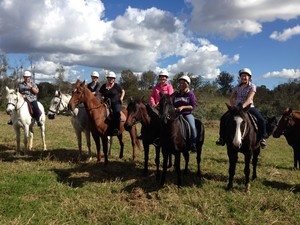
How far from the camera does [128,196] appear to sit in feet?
24.0

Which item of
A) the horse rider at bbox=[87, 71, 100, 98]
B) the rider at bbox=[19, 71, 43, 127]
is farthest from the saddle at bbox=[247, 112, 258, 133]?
the rider at bbox=[19, 71, 43, 127]

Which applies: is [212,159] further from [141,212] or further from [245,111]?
[141,212]

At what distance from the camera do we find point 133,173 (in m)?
9.50

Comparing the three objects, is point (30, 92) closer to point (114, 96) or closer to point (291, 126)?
point (114, 96)

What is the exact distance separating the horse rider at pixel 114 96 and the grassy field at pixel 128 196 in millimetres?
1481

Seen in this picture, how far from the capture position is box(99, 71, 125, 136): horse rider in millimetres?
10656

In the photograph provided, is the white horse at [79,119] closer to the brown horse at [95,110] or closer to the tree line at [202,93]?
the brown horse at [95,110]

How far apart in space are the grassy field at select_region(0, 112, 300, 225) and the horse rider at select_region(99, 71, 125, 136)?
1.48m

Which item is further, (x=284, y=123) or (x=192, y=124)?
(x=284, y=123)

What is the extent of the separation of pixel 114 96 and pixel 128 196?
4387mm

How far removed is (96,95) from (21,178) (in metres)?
3.96

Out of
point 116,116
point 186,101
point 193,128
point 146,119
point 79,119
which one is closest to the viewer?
point 193,128

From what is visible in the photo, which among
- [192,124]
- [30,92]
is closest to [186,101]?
[192,124]

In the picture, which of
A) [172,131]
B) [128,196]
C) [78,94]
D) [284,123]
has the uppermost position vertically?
[78,94]
